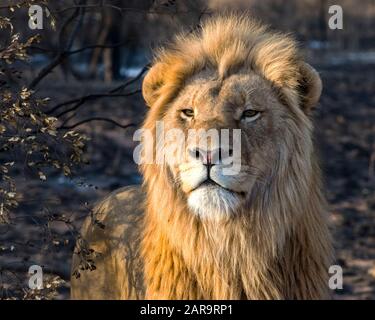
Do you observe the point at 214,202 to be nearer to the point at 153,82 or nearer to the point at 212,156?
the point at 212,156

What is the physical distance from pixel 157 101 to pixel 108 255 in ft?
3.46

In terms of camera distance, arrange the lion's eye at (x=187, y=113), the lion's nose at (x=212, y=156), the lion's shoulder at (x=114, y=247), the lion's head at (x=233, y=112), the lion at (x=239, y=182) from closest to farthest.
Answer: the lion's nose at (x=212, y=156) < the lion's head at (x=233, y=112) < the lion at (x=239, y=182) < the lion's eye at (x=187, y=113) < the lion's shoulder at (x=114, y=247)

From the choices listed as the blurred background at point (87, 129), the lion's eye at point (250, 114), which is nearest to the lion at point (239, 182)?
the lion's eye at point (250, 114)

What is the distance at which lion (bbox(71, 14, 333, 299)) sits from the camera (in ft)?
13.0

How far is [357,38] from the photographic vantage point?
2503 cm

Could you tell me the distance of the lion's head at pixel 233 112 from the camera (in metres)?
3.86

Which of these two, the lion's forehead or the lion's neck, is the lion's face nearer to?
the lion's forehead

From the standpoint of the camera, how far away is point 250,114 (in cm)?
404

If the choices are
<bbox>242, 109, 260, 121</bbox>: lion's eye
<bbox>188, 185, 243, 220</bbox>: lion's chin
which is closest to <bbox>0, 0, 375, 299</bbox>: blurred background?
<bbox>242, 109, 260, 121</bbox>: lion's eye

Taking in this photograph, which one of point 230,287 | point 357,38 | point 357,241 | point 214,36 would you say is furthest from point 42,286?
point 357,38

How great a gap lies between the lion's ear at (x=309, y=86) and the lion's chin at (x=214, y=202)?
1.98 ft

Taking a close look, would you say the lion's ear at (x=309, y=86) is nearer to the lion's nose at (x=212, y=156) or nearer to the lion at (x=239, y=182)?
the lion at (x=239, y=182)
